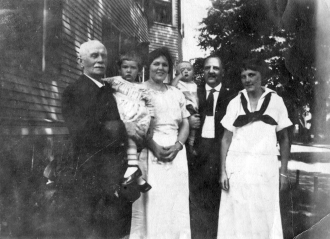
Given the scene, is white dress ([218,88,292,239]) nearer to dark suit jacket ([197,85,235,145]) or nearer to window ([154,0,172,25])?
dark suit jacket ([197,85,235,145])

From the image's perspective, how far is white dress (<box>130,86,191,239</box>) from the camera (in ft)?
9.26

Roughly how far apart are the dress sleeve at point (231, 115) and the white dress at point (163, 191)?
39 cm

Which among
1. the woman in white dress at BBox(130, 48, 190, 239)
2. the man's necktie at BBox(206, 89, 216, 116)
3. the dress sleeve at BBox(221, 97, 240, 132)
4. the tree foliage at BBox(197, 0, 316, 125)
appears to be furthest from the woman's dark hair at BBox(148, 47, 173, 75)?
the tree foliage at BBox(197, 0, 316, 125)

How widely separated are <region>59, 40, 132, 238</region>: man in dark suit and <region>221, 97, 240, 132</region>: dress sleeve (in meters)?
Result: 0.89

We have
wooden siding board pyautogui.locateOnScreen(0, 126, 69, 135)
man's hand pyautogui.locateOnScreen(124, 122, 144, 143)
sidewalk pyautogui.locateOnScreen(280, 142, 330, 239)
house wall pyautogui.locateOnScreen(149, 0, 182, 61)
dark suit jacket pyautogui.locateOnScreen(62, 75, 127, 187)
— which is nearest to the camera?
dark suit jacket pyautogui.locateOnScreen(62, 75, 127, 187)

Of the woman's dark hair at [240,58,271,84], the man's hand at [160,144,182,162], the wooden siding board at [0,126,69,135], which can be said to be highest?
the woman's dark hair at [240,58,271,84]

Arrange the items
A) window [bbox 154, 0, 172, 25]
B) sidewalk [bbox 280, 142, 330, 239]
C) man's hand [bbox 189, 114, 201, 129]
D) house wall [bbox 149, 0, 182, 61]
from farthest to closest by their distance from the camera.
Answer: window [bbox 154, 0, 172, 25], house wall [bbox 149, 0, 182, 61], sidewalk [bbox 280, 142, 330, 239], man's hand [bbox 189, 114, 201, 129]

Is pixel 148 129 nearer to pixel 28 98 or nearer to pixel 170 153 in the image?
pixel 170 153

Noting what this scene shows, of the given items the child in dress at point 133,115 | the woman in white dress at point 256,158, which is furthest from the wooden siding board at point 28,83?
the woman in white dress at point 256,158

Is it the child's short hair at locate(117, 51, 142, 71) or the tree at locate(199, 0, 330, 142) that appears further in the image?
the tree at locate(199, 0, 330, 142)

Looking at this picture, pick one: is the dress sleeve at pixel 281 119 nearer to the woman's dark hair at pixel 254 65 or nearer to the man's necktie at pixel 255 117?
the man's necktie at pixel 255 117

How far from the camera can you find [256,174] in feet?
9.55

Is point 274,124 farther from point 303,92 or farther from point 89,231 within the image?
point 89,231

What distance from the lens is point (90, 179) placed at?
2.67 m
